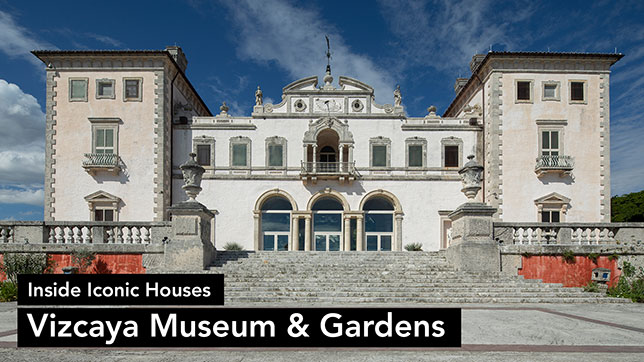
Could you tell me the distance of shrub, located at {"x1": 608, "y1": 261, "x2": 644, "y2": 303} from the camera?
13875 mm

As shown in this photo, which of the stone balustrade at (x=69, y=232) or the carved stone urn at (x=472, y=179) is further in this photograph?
the carved stone urn at (x=472, y=179)

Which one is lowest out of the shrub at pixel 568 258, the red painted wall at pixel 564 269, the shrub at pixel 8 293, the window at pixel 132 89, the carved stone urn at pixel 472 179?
the shrub at pixel 8 293

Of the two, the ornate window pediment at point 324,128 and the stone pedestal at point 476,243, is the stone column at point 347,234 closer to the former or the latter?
the ornate window pediment at point 324,128

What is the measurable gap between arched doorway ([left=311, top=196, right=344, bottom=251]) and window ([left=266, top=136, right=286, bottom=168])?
330cm

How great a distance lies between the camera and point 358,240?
86.3ft

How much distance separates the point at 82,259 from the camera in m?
15.0

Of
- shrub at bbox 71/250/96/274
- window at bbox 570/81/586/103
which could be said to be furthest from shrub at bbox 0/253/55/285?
window at bbox 570/81/586/103

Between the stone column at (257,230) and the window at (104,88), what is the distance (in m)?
10.8

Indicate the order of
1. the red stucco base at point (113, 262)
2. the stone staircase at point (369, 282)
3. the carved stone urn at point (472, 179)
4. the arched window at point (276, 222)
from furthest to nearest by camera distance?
the arched window at point (276, 222)
the carved stone urn at point (472, 179)
the red stucco base at point (113, 262)
the stone staircase at point (369, 282)

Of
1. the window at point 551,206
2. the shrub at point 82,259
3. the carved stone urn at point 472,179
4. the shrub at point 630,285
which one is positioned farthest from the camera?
the window at point 551,206

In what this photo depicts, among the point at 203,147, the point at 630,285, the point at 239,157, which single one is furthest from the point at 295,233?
the point at 630,285

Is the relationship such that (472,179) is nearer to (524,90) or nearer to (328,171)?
(328,171)

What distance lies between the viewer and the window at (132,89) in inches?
1008

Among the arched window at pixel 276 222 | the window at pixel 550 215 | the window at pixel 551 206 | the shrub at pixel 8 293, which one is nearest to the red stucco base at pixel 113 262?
the shrub at pixel 8 293
